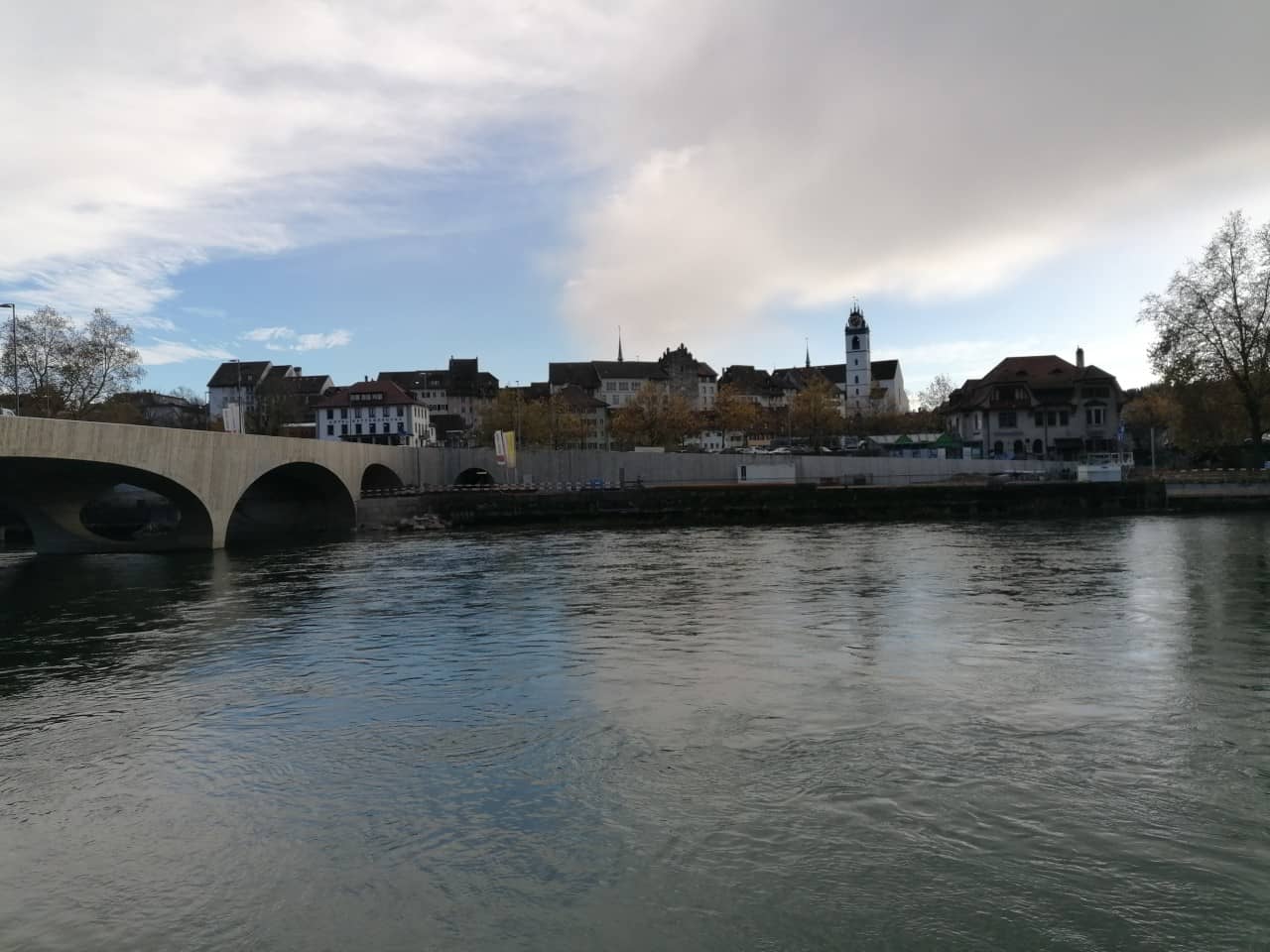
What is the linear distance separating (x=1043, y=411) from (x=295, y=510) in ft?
239

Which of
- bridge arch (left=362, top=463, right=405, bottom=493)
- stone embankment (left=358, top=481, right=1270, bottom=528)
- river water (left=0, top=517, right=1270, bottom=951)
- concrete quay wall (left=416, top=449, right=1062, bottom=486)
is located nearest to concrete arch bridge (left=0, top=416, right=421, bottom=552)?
bridge arch (left=362, top=463, right=405, bottom=493)

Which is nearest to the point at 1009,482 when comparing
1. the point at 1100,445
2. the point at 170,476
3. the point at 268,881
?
the point at 1100,445

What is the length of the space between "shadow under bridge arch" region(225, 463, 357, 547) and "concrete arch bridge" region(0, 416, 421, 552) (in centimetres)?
6

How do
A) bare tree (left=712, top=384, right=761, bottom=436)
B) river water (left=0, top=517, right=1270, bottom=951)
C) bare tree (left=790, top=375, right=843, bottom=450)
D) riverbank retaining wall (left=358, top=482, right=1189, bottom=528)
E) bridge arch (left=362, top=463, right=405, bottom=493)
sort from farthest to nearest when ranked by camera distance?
bare tree (left=712, top=384, right=761, bottom=436) < bare tree (left=790, top=375, right=843, bottom=450) < bridge arch (left=362, top=463, right=405, bottom=493) < riverbank retaining wall (left=358, top=482, right=1189, bottom=528) < river water (left=0, top=517, right=1270, bottom=951)

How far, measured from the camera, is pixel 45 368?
67.7m

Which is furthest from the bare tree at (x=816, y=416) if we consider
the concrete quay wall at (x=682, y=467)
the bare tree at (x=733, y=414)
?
the concrete quay wall at (x=682, y=467)

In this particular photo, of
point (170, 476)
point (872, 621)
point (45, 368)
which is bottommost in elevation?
point (872, 621)

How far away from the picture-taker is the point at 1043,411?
93.4 metres

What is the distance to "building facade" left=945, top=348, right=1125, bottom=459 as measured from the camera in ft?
301

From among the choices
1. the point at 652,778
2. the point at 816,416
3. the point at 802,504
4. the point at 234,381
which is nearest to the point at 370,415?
the point at 234,381

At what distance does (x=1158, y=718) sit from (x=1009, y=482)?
51.5 m

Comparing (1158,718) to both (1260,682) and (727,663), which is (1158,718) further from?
(727,663)

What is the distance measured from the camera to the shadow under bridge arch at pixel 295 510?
174 ft

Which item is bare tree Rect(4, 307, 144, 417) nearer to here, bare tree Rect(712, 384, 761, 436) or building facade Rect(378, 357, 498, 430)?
bare tree Rect(712, 384, 761, 436)
